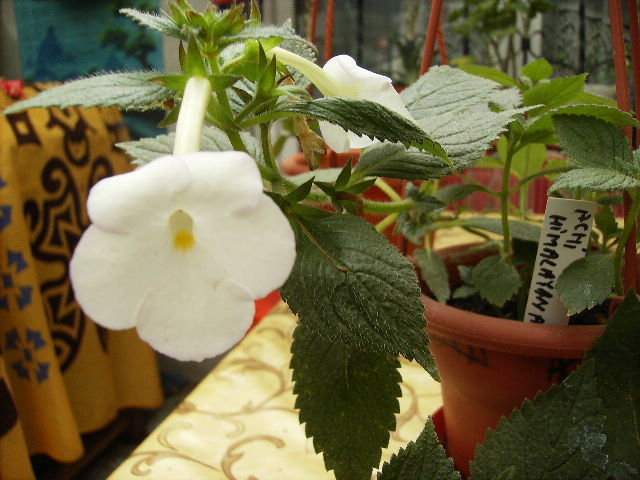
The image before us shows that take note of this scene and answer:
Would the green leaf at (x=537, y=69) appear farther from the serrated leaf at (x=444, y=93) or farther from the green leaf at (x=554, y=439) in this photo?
the green leaf at (x=554, y=439)

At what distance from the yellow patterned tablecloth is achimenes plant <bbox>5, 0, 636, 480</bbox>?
0.52ft

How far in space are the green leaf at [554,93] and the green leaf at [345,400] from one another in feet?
0.84

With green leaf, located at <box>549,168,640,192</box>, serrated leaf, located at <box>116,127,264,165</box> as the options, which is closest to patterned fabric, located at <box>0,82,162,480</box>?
serrated leaf, located at <box>116,127,264,165</box>

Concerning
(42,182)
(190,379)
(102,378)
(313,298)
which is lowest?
(190,379)

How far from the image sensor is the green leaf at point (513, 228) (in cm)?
49

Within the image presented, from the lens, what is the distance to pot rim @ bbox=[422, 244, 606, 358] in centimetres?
37

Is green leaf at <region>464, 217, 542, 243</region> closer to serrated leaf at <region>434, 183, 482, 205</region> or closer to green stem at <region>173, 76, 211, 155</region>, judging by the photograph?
serrated leaf at <region>434, 183, 482, 205</region>

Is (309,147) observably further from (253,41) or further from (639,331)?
(639,331)

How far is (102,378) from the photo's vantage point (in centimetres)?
117

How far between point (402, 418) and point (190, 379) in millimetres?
1026

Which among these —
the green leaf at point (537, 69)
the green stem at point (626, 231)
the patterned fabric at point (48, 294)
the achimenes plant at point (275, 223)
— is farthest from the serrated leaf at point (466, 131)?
the patterned fabric at point (48, 294)

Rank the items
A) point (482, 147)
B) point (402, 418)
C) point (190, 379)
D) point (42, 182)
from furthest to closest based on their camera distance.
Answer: point (190, 379)
point (42, 182)
point (402, 418)
point (482, 147)

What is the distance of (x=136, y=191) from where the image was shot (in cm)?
19

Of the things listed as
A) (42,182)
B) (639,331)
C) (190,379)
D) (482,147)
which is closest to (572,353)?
(639,331)
